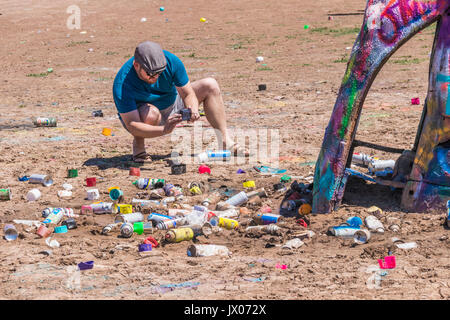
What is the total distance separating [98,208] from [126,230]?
0.75 m

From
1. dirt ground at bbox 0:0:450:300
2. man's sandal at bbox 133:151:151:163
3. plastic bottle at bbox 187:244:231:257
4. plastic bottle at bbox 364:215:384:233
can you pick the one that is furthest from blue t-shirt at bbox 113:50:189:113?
plastic bottle at bbox 364:215:384:233

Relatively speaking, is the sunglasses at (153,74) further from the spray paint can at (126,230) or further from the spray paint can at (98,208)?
the spray paint can at (126,230)

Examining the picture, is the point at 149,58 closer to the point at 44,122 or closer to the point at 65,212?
the point at 65,212

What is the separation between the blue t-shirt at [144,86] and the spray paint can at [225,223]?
2155 mm

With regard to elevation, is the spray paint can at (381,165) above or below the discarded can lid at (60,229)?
above

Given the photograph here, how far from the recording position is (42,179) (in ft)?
20.4

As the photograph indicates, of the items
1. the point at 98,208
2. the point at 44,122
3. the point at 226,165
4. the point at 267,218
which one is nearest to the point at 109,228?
the point at 98,208

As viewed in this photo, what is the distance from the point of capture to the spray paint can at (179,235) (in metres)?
4.65

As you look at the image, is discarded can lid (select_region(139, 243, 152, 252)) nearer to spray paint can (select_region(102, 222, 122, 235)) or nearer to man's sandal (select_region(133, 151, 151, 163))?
spray paint can (select_region(102, 222, 122, 235))

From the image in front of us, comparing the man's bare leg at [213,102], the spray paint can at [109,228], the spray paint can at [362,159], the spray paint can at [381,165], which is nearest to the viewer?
the spray paint can at [109,228]

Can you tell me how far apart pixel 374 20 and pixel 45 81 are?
9.41 metres

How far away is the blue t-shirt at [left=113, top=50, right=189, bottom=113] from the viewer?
259 inches

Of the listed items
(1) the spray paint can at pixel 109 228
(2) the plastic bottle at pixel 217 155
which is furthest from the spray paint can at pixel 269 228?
(2) the plastic bottle at pixel 217 155

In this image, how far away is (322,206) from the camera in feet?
16.3
